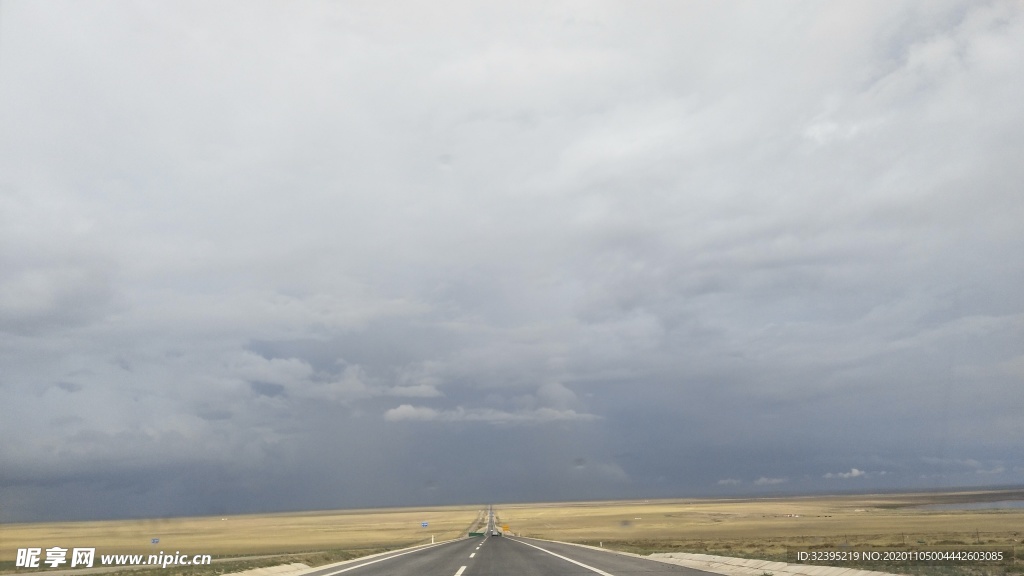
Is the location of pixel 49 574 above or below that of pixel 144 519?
below

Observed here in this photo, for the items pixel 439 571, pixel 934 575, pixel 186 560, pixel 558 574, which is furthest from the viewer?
pixel 186 560

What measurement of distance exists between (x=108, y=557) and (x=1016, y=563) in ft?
247

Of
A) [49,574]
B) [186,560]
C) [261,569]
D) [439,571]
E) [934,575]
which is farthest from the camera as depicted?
[186,560]

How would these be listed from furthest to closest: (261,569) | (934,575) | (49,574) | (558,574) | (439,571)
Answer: (49,574) < (261,569) < (439,571) < (558,574) < (934,575)

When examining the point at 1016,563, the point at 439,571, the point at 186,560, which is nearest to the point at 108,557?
the point at 186,560

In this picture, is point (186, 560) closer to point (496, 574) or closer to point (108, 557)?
point (108, 557)

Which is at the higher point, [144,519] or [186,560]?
[144,519]

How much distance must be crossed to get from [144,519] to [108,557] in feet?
64.9

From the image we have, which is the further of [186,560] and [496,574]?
[186,560]

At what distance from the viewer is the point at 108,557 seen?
227ft

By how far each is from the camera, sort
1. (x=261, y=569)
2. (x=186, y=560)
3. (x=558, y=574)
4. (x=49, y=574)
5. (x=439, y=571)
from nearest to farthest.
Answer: (x=558, y=574)
(x=439, y=571)
(x=261, y=569)
(x=49, y=574)
(x=186, y=560)

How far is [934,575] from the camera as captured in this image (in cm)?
2303

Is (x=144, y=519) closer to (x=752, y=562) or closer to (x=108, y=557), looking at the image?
(x=108, y=557)

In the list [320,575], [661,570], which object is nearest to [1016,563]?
[661,570]
